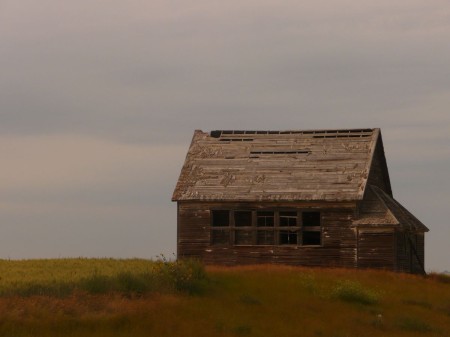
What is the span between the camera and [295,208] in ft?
134

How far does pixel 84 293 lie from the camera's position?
84.2ft

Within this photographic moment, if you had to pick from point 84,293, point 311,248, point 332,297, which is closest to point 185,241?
point 311,248

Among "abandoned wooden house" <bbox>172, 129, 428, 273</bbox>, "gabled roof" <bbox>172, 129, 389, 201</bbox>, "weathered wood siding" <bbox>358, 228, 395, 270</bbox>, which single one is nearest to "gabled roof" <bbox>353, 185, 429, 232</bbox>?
"abandoned wooden house" <bbox>172, 129, 428, 273</bbox>

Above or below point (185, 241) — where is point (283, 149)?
above

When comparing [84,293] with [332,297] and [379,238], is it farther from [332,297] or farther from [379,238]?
[379,238]

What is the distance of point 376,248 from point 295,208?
13.6 feet

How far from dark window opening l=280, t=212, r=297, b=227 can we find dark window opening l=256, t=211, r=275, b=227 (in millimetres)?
451

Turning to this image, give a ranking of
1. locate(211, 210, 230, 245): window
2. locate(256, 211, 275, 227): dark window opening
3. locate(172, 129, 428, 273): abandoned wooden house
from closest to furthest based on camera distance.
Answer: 1. locate(172, 129, 428, 273): abandoned wooden house
2. locate(256, 211, 275, 227): dark window opening
3. locate(211, 210, 230, 245): window

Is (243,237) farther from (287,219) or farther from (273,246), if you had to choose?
(287,219)

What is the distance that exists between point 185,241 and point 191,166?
4.08 metres

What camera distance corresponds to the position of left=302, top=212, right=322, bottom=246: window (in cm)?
4150

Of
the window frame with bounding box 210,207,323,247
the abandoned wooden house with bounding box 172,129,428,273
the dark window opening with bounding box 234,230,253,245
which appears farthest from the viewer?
the dark window opening with bounding box 234,230,253,245

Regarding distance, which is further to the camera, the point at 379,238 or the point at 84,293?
the point at 379,238

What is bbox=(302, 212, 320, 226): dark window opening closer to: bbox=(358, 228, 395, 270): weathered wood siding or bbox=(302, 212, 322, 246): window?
bbox=(302, 212, 322, 246): window
